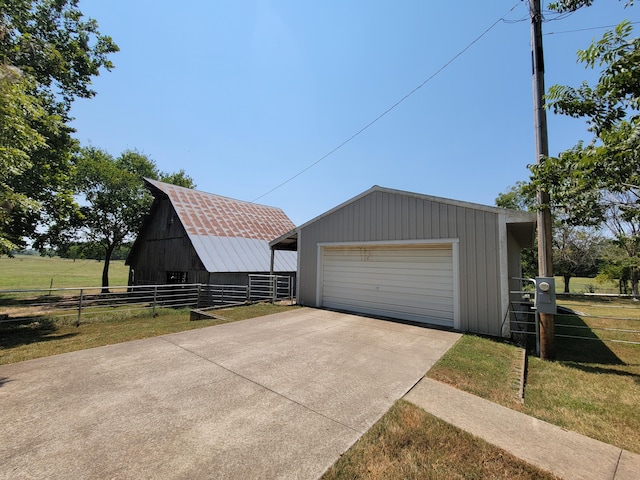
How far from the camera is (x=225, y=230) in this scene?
15.4 meters

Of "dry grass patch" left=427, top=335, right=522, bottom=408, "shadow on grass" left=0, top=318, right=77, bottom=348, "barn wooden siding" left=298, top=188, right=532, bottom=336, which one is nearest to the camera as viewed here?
"dry grass patch" left=427, top=335, right=522, bottom=408

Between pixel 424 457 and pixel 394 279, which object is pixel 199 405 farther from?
pixel 394 279

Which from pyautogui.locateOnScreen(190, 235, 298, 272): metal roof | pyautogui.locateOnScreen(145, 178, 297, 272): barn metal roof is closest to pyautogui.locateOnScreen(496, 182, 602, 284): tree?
pyautogui.locateOnScreen(145, 178, 297, 272): barn metal roof

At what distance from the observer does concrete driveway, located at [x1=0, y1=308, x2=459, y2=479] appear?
218 centimetres

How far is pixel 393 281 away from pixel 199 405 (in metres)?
6.42

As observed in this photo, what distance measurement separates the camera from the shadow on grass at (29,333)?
6.23 metres

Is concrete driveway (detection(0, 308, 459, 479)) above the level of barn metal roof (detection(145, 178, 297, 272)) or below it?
below

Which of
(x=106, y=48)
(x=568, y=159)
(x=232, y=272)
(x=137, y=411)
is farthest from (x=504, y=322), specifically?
(x=106, y=48)

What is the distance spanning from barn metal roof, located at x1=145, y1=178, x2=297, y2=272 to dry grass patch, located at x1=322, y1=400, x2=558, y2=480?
11517 mm

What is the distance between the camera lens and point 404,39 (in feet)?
27.6

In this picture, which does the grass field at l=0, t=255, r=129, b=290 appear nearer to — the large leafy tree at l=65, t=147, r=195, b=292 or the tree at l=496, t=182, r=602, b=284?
the large leafy tree at l=65, t=147, r=195, b=292

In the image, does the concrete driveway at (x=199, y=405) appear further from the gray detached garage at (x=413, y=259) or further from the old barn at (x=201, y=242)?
the old barn at (x=201, y=242)

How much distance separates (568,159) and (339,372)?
4970mm

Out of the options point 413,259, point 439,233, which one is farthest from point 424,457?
point 413,259
